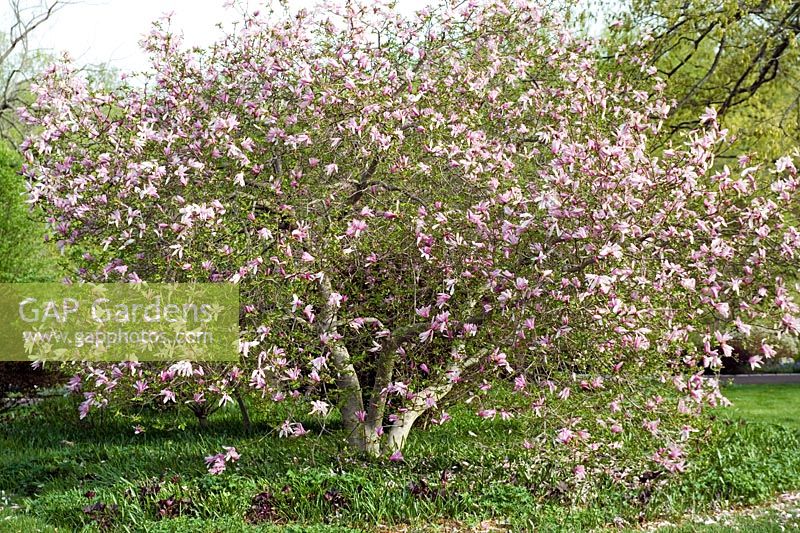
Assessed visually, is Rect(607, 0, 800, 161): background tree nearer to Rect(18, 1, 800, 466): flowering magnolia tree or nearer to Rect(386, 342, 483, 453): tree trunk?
Rect(18, 1, 800, 466): flowering magnolia tree

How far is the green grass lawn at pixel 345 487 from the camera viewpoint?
516 centimetres

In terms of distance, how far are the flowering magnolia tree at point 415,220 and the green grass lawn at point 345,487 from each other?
0.37 metres

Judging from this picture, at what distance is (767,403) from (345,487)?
7828mm

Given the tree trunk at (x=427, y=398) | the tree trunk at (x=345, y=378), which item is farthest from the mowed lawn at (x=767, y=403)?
the tree trunk at (x=345, y=378)

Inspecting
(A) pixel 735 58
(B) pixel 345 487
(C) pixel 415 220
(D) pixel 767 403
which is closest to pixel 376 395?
(B) pixel 345 487

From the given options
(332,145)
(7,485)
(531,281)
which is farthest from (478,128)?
(7,485)

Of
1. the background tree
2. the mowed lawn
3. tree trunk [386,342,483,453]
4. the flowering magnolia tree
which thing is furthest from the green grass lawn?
the background tree

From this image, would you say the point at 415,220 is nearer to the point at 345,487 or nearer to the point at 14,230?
the point at 345,487

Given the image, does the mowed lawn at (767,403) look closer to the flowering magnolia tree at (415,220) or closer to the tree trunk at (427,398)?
the flowering magnolia tree at (415,220)

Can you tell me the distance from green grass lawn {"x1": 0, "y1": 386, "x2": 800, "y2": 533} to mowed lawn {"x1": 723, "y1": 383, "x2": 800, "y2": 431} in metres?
2.17

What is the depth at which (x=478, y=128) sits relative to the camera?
5.97 m

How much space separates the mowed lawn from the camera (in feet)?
31.0

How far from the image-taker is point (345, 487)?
5.37 meters

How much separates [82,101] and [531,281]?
3.33 metres
